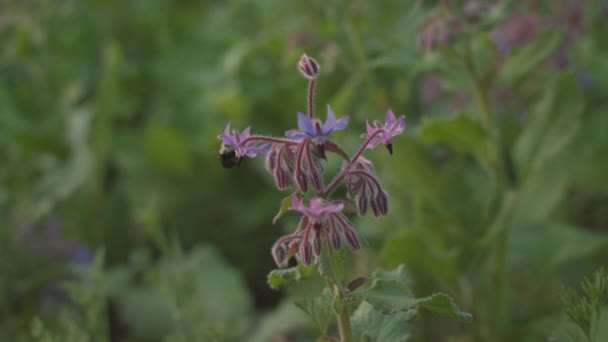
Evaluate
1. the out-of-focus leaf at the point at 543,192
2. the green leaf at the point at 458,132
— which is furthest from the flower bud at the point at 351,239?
the out-of-focus leaf at the point at 543,192

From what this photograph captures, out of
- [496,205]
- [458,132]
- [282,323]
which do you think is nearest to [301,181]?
[458,132]

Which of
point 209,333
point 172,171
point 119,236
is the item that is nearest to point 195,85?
point 172,171

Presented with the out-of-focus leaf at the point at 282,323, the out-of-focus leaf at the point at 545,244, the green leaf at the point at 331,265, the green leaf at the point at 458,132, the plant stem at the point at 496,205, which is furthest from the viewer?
the out-of-focus leaf at the point at 282,323

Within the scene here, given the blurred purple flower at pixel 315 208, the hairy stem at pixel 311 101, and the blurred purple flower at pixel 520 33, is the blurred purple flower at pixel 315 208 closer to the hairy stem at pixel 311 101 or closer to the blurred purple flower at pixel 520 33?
the hairy stem at pixel 311 101

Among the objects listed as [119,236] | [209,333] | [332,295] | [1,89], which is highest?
[1,89]

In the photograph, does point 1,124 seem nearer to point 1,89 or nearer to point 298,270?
point 1,89

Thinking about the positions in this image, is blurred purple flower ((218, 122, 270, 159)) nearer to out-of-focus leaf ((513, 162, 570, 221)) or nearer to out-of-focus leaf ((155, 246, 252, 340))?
out-of-focus leaf ((155, 246, 252, 340))

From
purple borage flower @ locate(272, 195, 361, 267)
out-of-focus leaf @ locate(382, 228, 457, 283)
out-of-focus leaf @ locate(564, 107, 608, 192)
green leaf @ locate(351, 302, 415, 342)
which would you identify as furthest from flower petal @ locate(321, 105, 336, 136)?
out-of-focus leaf @ locate(564, 107, 608, 192)
